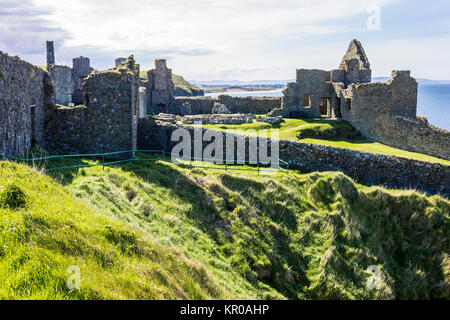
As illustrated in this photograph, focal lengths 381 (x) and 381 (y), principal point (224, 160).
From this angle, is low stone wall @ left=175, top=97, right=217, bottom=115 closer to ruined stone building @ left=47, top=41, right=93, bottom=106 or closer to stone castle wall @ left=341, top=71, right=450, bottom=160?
ruined stone building @ left=47, top=41, right=93, bottom=106

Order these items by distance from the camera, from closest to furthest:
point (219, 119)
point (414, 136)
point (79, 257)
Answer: point (79, 257) < point (414, 136) < point (219, 119)

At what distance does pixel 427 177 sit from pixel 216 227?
10.9m

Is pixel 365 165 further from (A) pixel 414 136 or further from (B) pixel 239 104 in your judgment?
(B) pixel 239 104

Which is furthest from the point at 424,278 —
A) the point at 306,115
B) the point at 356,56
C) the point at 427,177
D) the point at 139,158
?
the point at 356,56

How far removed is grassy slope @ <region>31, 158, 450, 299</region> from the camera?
11336 mm

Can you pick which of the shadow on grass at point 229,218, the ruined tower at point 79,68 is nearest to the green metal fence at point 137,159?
the shadow on grass at point 229,218

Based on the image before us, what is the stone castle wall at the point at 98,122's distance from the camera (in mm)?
16453

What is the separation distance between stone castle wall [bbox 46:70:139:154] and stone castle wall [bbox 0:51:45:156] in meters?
0.74

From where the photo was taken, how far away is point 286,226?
13953 mm

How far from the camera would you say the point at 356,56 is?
37375mm

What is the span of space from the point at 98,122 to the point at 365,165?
41.3ft

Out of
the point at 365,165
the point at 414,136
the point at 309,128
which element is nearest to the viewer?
the point at 365,165

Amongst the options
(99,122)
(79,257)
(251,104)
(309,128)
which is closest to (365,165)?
(309,128)

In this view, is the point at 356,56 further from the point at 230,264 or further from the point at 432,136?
the point at 230,264
